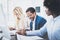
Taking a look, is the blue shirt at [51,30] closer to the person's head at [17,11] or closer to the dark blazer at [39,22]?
the dark blazer at [39,22]

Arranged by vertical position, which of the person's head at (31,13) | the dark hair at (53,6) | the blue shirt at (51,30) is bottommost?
the blue shirt at (51,30)

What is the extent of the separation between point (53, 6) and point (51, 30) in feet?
0.58

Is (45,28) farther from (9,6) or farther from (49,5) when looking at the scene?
(9,6)

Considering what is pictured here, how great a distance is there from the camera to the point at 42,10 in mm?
1023

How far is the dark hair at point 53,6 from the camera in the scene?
0.93 meters

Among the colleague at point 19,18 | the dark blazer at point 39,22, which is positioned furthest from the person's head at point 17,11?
the dark blazer at point 39,22

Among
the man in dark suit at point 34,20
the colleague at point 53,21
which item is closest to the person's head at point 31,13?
the man in dark suit at point 34,20

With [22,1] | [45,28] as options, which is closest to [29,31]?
[45,28]

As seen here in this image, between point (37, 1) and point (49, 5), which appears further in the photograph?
point (37, 1)

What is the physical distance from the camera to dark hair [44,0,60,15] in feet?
3.06

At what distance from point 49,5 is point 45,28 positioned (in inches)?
7.1

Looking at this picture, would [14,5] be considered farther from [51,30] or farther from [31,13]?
[51,30]

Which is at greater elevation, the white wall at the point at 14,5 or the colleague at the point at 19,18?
the white wall at the point at 14,5

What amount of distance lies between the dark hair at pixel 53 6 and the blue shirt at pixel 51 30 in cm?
5
